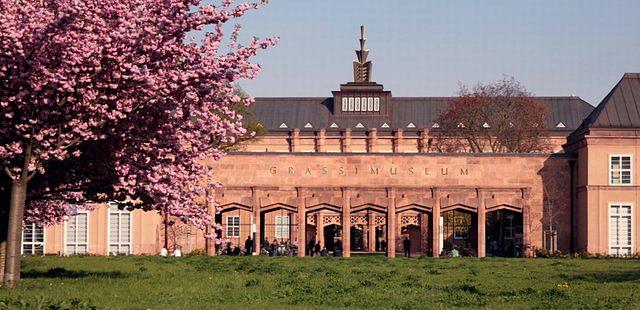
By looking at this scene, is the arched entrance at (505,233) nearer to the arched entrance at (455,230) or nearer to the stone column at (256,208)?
the arched entrance at (455,230)

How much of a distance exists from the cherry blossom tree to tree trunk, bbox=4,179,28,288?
0.07ft

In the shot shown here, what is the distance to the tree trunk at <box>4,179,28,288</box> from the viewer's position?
27000 millimetres

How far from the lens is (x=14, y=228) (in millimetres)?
Result: 27000

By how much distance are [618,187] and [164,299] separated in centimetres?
4511

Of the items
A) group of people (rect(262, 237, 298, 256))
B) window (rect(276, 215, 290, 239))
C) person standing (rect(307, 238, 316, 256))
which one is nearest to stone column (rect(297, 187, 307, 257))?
group of people (rect(262, 237, 298, 256))

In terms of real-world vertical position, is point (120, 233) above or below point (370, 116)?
below

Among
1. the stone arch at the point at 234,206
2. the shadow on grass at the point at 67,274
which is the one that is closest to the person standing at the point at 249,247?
the stone arch at the point at 234,206

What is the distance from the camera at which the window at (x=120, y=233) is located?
65.4 metres

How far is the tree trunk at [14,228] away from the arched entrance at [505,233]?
4290 cm

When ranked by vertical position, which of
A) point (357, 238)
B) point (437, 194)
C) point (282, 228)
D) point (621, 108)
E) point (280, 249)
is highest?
point (621, 108)

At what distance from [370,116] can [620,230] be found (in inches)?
2808

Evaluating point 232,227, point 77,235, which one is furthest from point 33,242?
point 232,227

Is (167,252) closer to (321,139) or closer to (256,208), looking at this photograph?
(256,208)

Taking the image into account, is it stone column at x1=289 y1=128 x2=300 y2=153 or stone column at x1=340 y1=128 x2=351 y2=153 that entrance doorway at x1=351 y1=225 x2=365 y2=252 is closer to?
stone column at x1=340 y1=128 x2=351 y2=153
